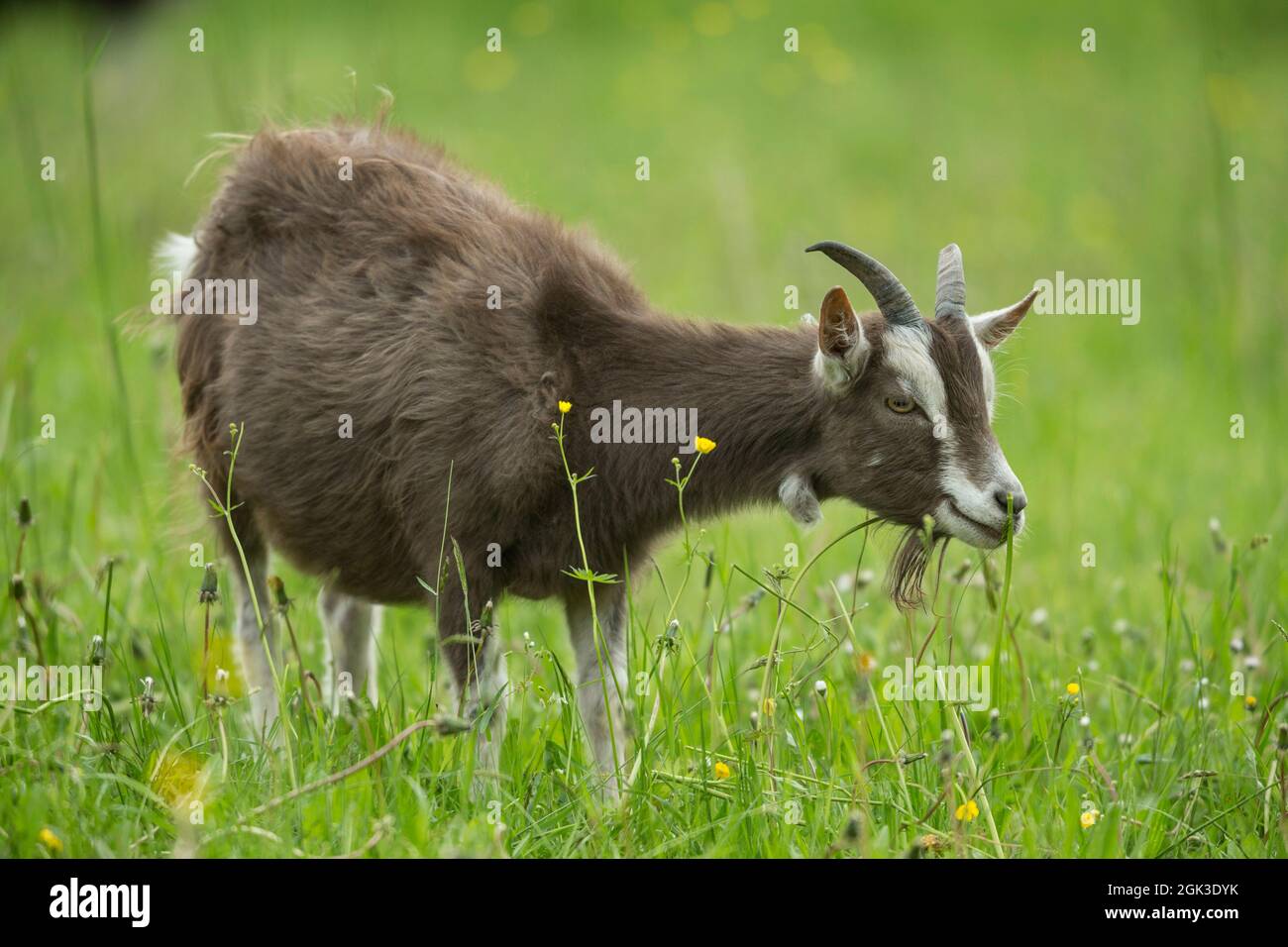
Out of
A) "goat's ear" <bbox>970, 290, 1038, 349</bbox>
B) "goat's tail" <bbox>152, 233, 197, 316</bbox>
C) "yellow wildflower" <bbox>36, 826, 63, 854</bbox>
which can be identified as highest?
"goat's tail" <bbox>152, 233, 197, 316</bbox>

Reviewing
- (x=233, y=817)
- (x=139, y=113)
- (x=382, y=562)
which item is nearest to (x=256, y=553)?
(x=382, y=562)

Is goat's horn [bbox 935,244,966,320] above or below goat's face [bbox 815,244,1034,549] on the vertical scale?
above

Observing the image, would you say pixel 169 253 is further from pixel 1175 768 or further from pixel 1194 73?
pixel 1194 73

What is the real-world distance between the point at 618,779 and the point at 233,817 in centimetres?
113

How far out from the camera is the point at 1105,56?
684 inches

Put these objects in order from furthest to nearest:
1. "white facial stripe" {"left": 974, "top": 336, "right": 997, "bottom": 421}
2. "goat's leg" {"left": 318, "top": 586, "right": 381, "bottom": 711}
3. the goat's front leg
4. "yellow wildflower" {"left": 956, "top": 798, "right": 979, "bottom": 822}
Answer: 1. "goat's leg" {"left": 318, "top": 586, "right": 381, "bottom": 711}
2. the goat's front leg
3. "white facial stripe" {"left": 974, "top": 336, "right": 997, "bottom": 421}
4. "yellow wildflower" {"left": 956, "top": 798, "right": 979, "bottom": 822}

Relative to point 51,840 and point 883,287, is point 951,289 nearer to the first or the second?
point 883,287

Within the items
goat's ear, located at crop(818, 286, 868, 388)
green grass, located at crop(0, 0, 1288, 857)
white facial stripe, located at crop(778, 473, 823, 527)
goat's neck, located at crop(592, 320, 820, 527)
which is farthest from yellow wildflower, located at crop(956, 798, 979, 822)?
goat's ear, located at crop(818, 286, 868, 388)

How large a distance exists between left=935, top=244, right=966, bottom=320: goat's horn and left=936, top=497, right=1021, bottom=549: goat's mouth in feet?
2.05

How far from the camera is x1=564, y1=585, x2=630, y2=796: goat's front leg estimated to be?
5.50 m
